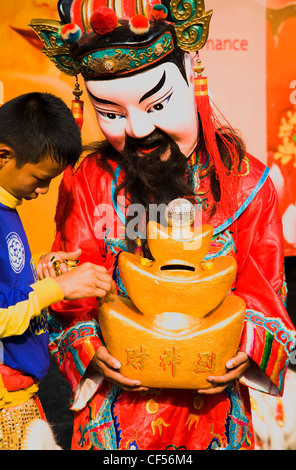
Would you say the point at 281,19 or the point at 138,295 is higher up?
→ the point at 281,19

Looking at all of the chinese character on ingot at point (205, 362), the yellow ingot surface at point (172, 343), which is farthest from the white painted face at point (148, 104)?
the chinese character on ingot at point (205, 362)

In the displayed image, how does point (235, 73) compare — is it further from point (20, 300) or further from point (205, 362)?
point (20, 300)

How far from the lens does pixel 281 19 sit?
4469 mm

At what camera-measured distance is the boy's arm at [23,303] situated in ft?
4.84

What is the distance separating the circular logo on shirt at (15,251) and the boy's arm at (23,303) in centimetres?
8

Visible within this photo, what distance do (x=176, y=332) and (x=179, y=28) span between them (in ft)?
2.87

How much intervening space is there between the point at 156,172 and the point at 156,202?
0.30 ft

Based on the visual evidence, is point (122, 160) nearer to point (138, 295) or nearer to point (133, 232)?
point (133, 232)

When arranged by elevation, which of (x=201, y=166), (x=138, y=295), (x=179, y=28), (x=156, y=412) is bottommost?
(x=156, y=412)

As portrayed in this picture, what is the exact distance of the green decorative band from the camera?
1.81 meters

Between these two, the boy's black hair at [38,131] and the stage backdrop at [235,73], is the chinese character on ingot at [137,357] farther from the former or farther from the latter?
the stage backdrop at [235,73]

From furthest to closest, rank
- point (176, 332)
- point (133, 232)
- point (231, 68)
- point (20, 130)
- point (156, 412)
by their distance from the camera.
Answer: point (231, 68), point (133, 232), point (156, 412), point (176, 332), point (20, 130)
